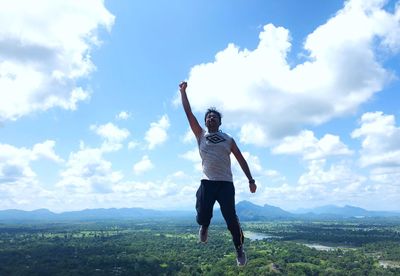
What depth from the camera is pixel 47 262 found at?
79.9 m

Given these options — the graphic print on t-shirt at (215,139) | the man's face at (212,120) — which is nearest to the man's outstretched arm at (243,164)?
the graphic print on t-shirt at (215,139)

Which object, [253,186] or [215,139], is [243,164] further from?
[215,139]

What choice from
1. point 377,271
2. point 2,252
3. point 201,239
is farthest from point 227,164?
point 2,252

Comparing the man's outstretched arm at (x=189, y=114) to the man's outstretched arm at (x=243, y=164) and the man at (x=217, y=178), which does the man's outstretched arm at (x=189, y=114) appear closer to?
the man at (x=217, y=178)

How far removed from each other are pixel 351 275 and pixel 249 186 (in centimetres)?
6633

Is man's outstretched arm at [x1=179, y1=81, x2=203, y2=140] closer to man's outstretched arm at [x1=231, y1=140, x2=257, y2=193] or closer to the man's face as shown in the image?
the man's face

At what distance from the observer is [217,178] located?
5.93 m

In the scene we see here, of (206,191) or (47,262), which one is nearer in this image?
(206,191)

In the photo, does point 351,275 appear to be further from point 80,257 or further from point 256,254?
point 80,257

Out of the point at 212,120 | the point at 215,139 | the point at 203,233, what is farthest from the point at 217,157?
the point at 203,233

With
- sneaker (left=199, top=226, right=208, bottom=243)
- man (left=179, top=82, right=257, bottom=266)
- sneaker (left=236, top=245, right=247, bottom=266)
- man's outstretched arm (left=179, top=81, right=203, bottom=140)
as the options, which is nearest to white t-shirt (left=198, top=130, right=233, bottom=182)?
man (left=179, top=82, right=257, bottom=266)

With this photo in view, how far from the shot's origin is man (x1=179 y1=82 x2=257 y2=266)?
5.95m

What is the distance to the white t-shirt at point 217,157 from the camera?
5.95 m

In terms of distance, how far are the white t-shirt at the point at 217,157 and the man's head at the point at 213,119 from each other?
0.16m
